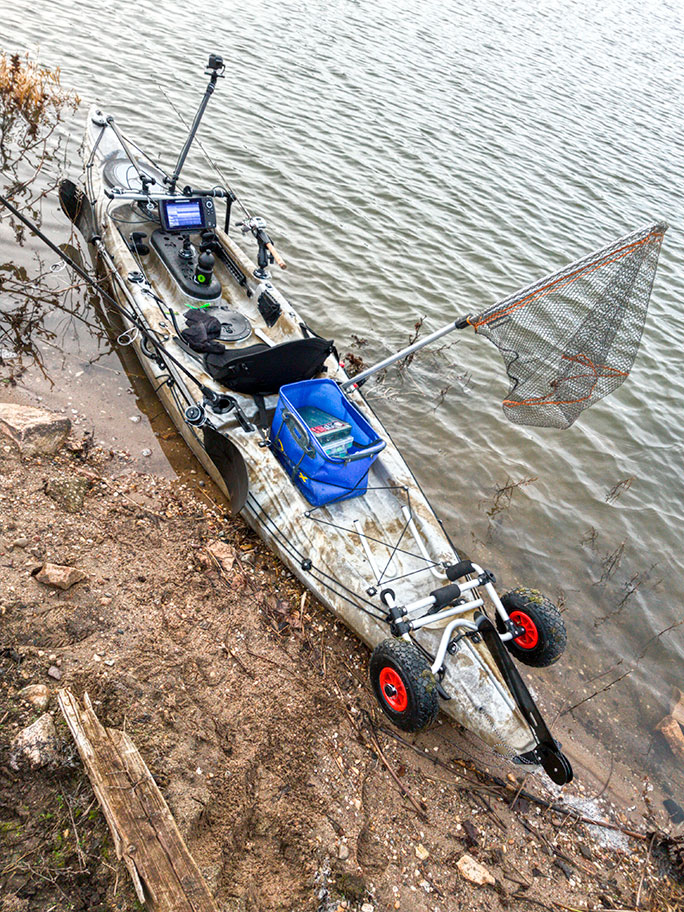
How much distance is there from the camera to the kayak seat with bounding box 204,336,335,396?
681cm

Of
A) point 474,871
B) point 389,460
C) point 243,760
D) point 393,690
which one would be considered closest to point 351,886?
point 474,871

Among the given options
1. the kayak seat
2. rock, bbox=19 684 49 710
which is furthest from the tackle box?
Answer: rock, bbox=19 684 49 710

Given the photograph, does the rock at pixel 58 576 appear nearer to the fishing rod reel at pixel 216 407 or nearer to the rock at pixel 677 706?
the fishing rod reel at pixel 216 407

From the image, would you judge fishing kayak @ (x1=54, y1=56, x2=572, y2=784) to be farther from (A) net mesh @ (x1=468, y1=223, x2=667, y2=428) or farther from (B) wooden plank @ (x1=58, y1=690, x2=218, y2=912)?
(B) wooden plank @ (x1=58, y1=690, x2=218, y2=912)

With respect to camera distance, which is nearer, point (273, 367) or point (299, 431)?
point (299, 431)

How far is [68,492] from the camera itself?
6.04m

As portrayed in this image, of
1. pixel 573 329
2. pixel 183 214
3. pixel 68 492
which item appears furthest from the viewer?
pixel 183 214

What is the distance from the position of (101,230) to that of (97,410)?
322 cm

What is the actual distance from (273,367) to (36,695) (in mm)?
4087

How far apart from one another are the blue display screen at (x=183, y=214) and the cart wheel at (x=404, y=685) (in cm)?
706

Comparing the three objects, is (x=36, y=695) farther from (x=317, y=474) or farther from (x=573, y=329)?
(x=573, y=329)

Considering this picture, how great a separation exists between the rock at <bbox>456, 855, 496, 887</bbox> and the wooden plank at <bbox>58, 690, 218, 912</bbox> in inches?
81.4

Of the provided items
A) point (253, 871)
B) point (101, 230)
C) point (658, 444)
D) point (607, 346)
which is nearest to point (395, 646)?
point (253, 871)

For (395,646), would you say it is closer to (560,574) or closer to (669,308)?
(560,574)
